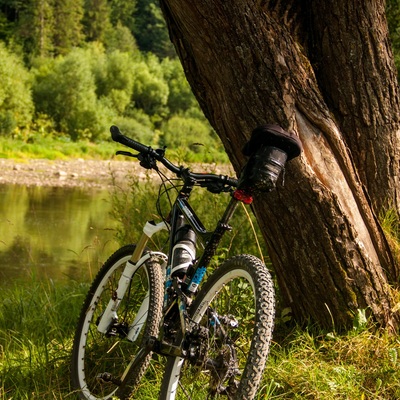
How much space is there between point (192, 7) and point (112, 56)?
49792 mm

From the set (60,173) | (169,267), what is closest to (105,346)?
(169,267)

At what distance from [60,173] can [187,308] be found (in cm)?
2619

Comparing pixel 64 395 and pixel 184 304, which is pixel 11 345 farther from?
pixel 184 304

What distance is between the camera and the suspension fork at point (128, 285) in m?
3.41

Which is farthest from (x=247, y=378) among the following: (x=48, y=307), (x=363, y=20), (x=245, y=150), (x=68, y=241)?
(x=68, y=241)

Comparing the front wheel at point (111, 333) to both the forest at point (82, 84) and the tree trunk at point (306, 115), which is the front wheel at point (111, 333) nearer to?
the tree trunk at point (306, 115)

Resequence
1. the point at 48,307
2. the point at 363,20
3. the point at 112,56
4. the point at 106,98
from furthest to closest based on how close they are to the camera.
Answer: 1. the point at 112,56
2. the point at 106,98
3. the point at 48,307
4. the point at 363,20

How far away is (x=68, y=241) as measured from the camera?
500 inches

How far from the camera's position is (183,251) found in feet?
10.1

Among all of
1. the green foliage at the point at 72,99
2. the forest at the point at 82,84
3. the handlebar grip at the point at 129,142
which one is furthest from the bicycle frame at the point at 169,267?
the green foliage at the point at 72,99

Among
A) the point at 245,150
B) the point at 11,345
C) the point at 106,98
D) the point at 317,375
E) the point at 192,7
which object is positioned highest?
the point at 192,7

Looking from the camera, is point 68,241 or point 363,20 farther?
point 68,241

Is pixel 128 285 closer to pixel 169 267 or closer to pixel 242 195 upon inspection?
pixel 169 267

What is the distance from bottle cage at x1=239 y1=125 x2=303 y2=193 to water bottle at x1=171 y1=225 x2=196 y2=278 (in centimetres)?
47
